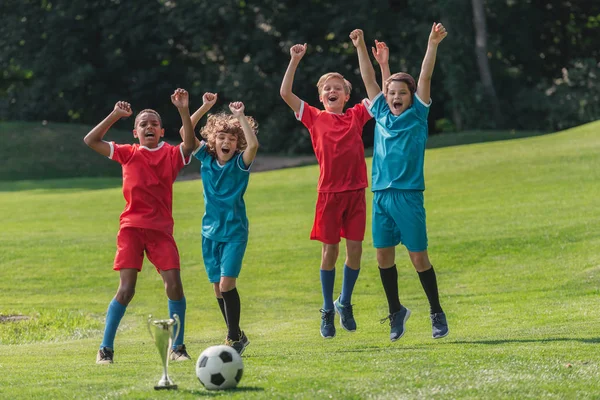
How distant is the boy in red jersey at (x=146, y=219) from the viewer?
A: 28.6 ft

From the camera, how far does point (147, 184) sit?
28.7 ft

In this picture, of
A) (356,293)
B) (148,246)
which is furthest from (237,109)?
(356,293)

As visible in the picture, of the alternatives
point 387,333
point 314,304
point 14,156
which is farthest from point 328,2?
point 387,333

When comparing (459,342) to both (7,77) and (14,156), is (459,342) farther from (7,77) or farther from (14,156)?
(7,77)

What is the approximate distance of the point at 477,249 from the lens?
1734 cm

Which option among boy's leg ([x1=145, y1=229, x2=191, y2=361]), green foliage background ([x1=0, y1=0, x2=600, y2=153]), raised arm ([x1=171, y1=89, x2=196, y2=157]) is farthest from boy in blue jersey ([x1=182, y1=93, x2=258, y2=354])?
green foliage background ([x1=0, y1=0, x2=600, y2=153])

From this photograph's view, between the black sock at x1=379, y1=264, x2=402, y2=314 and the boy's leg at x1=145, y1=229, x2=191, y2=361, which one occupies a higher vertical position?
the boy's leg at x1=145, y1=229, x2=191, y2=361

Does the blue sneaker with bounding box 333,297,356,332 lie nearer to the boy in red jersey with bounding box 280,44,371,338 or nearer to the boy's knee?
the boy in red jersey with bounding box 280,44,371,338

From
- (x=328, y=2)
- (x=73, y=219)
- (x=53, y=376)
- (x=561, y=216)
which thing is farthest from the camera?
(x=328, y=2)

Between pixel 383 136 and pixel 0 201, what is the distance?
59.8ft

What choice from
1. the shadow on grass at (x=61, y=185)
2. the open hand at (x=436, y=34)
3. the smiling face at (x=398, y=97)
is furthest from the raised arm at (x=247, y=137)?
the shadow on grass at (x=61, y=185)

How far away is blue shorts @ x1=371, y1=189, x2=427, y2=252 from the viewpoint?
9008 millimetres

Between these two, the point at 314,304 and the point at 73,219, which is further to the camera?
the point at 73,219

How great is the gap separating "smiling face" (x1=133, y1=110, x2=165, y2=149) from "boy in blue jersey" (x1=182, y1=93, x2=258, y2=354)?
353 millimetres
